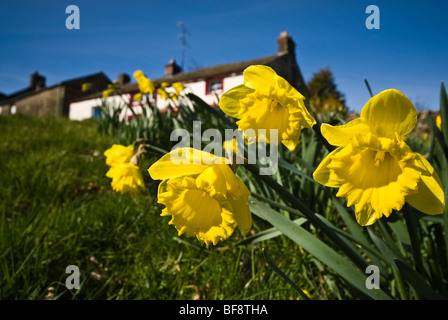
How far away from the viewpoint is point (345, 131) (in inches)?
23.2

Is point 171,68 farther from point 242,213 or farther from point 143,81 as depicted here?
point 242,213

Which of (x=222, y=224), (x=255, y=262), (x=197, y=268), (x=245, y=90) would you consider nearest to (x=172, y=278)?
(x=197, y=268)

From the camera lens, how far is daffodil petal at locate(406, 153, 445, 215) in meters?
0.57

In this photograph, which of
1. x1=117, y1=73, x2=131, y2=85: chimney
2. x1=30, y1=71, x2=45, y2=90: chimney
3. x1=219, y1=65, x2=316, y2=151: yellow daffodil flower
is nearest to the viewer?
x1=219, y1=65, x2=316, y2=151: yellow daffodil flower

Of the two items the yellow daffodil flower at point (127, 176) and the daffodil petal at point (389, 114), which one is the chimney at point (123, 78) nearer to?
the yellow daffodil flower at point (127, 176)

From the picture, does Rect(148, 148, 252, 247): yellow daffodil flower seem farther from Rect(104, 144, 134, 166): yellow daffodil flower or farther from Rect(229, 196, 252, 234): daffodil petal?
Rect(104, 144, 134, 166): yellow daffodil flower

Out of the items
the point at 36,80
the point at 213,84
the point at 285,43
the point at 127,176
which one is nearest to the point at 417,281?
the point at 127,176

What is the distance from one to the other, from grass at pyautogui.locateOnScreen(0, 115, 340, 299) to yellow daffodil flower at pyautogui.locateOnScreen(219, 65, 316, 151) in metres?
0.72

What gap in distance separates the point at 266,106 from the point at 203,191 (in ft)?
0.97

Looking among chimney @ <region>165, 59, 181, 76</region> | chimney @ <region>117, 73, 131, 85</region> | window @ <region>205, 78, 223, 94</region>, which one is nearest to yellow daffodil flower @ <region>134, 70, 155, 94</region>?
window @ <region>205, 78, 223, 94</region>

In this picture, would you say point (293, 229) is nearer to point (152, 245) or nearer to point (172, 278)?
point (172, 278)

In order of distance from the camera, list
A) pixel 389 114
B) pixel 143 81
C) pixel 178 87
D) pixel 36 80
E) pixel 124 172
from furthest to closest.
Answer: pixel 36 80 → pixel 178 87 → pixel 143 81 → pixel 124 172 → pixel 389 114

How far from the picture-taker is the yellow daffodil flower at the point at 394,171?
56 cm

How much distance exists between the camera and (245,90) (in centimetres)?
74
